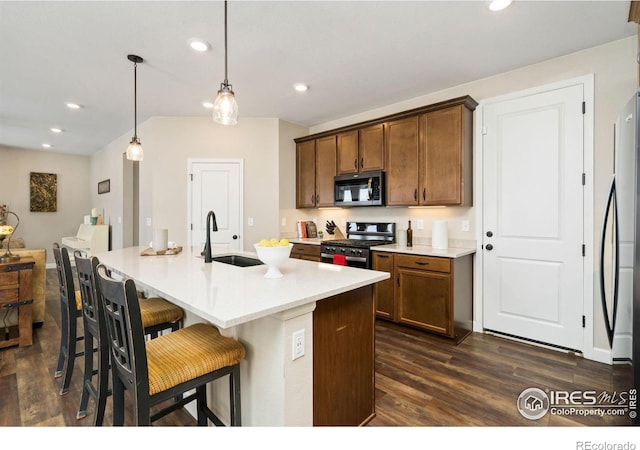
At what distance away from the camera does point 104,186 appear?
21.5 ft

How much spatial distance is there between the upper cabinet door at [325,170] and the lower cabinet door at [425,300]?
1.60 metres

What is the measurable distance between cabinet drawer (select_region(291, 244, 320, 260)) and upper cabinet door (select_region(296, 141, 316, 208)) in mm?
656

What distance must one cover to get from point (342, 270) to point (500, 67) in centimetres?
257

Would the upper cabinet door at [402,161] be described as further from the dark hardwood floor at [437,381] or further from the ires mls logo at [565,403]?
the ires mls logo at [565,403]

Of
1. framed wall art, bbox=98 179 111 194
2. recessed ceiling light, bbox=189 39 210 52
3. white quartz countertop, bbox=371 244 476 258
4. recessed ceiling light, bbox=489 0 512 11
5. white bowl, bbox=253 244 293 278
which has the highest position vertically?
recessed ceiling light, bbox=189 39 210 52

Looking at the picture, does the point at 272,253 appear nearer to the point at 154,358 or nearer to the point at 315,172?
the point at 154,358

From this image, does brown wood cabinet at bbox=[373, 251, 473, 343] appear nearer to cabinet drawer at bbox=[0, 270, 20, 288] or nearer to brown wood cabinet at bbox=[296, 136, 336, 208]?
brown wood cabinet at bbox=[296, 136, 336, 208]

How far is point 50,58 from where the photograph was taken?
8.97ft

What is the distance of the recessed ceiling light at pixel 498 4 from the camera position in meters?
2.00

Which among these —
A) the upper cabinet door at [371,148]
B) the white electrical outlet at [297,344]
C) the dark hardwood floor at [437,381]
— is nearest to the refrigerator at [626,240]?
the dark hardwood floor at [437,381]

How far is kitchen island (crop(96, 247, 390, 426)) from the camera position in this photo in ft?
4.28

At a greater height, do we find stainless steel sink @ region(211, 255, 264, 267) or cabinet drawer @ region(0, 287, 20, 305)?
stainless steel sink @ region(211, 255, 264, 267)

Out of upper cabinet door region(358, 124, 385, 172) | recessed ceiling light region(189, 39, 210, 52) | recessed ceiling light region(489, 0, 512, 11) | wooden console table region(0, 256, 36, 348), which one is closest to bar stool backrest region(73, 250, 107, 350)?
wooden console table region(0, 256, 36, 348)

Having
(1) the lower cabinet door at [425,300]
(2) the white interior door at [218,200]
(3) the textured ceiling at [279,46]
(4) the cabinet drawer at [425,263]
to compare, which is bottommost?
(1) the lower cabinet door at [425,300]
